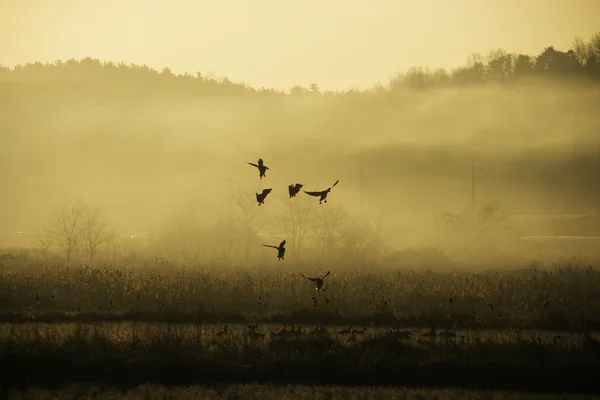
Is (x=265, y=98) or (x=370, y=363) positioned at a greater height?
(x=265, y=98)

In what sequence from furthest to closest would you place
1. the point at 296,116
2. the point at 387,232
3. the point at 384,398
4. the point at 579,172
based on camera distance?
the point at 296,116, the point at 579,172, the point at 387,232, the point at 384,398

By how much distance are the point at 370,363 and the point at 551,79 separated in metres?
135

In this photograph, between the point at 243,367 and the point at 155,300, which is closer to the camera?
the point at 243,367

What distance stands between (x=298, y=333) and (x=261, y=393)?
5779 millimetres

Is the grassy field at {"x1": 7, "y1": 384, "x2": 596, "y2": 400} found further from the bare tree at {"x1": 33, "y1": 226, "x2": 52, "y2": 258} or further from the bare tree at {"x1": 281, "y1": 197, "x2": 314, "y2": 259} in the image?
the bare tree at {"x1": 281, "y1": 197, "x2": 314, "y2": 259}

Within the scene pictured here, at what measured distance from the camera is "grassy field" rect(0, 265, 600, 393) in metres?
24.4

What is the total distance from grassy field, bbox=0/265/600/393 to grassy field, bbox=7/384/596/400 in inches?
43.1

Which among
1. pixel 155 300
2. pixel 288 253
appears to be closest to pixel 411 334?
pixel 155 300

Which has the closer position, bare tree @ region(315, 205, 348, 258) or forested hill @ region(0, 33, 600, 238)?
bare tree @ region(315, 205, 348, 258)

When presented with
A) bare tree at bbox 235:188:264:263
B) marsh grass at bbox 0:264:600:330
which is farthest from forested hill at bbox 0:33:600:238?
marsh grass at bbox 0:264:600:330

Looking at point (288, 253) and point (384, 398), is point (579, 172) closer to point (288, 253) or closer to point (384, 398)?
point (288, 253)

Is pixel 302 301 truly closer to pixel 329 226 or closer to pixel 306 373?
pixel 306 373

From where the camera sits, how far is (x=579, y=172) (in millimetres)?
132000

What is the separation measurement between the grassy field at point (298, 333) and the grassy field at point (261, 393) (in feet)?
3.59
